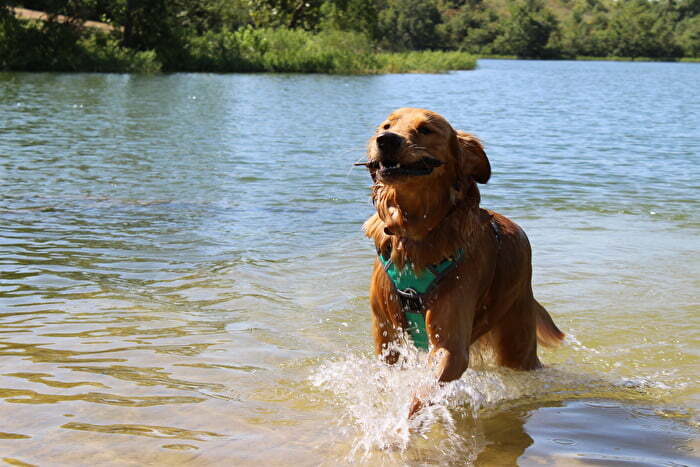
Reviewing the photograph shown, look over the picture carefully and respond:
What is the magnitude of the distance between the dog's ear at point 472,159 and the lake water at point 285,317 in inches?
41.8

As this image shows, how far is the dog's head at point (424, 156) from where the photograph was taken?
12.6 ft

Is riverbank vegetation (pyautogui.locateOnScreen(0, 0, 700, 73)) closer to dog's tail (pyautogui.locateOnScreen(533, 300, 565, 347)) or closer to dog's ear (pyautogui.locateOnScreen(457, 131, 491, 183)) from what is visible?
dog's tail (pyautogui.locateOnScreen(533, 300, 565, 347))

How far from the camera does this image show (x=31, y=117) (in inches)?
850

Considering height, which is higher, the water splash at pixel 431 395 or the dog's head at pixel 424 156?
the dog's head at pixel 424 156

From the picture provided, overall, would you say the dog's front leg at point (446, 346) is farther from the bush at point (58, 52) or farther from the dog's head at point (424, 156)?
the bush at point (58, 52)

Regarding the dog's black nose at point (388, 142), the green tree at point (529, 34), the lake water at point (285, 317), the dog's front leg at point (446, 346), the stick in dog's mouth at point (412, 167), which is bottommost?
the lake water at point (285, 317)

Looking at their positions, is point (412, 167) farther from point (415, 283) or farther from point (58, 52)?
point (58, 52)

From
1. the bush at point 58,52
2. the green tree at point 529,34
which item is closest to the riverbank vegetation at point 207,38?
the bush at point 58,52

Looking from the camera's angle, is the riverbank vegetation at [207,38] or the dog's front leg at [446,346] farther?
the riverbank vegetation at [207,38]

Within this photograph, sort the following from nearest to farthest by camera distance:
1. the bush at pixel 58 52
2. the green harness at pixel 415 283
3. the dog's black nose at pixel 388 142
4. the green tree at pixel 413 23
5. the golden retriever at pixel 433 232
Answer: the dog's black nose at pixel 388 142 < the golden retriever at pixel 433 232 < the green harness at pixel 415 283 < the bush at pixel 58 52 < the green tree at pixel 413 23

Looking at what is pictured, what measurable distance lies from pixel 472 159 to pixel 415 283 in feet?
2.34

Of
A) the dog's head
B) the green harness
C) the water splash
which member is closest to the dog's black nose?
the dog's head

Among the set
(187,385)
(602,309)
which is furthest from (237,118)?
(187,385)

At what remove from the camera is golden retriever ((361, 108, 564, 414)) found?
395cm
